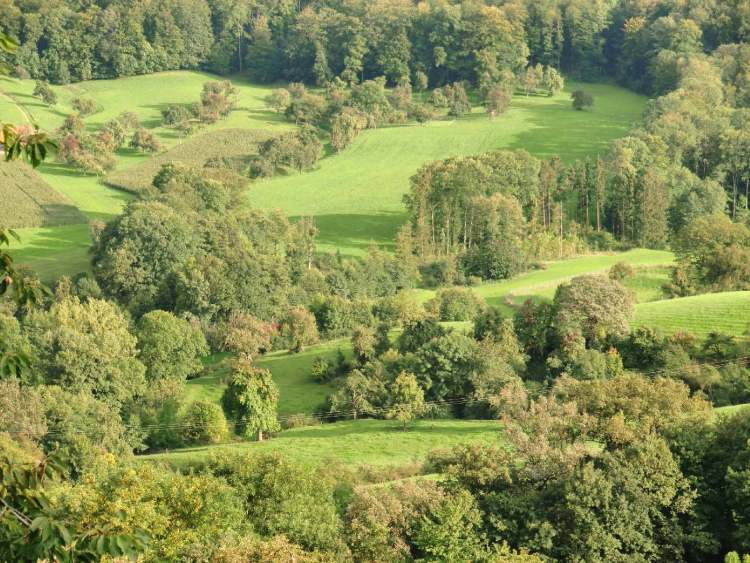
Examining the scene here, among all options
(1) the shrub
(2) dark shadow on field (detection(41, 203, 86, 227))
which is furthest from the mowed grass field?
(1) the shrub

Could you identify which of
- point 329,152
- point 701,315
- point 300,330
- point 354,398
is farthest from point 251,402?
point 329,152

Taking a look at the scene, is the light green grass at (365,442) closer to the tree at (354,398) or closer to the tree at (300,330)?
the tree at (354,398)

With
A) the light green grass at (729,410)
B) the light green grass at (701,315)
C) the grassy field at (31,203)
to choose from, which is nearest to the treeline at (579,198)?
the light green grass at (701,315)

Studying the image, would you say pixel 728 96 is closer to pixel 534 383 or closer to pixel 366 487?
pixel 534 383

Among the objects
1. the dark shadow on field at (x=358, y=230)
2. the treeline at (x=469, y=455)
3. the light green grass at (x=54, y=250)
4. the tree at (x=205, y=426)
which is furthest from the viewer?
the dark shadow on field at (x=358, y=230)

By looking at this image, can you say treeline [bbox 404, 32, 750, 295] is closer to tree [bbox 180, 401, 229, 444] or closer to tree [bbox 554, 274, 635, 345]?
tree [bbox 554, 274, 635, 345]

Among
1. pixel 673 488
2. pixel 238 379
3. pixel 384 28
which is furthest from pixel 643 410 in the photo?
pixel 384 28
